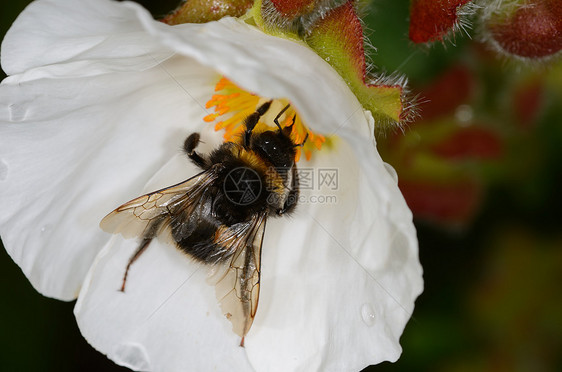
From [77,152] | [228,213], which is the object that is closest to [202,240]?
[228,213]

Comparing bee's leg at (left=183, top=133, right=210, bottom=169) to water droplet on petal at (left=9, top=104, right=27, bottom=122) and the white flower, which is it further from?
water droplet on petal at (left=9, top=104, right=27, bottom=122)

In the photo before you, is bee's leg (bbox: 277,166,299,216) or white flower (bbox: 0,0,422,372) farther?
bee's leg (bbox: 277,166,299,216)

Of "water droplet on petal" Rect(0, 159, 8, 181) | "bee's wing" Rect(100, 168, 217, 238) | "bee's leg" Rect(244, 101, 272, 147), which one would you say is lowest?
"bee's wing" Rect(100, 168, 217, 238)

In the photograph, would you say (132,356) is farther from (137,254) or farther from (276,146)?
(276,146)

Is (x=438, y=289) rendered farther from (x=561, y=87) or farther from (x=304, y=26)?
(x=304, y=26)

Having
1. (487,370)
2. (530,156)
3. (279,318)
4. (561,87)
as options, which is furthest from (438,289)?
(279,318)

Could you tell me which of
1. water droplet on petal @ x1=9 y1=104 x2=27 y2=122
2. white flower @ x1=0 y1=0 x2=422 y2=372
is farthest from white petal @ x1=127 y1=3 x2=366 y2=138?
water droplet on petal @ x1=9 y1=104 x2=27 y2=122

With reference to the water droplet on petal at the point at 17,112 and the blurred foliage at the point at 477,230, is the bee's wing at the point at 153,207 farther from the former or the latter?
the blurred foliage at the point at 477,230

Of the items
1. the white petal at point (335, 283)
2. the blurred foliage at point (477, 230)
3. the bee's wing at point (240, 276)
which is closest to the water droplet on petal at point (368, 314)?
the white petal at point (335, 283)
